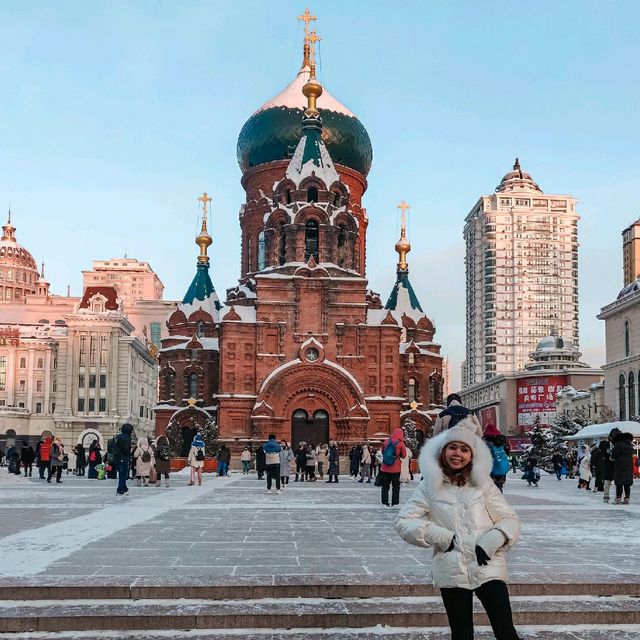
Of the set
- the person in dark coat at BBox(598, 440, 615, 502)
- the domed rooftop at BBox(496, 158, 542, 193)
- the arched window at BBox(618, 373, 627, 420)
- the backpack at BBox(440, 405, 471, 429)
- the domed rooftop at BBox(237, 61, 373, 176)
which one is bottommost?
the person in dark coat at BBox(598, 440, 615, 502)

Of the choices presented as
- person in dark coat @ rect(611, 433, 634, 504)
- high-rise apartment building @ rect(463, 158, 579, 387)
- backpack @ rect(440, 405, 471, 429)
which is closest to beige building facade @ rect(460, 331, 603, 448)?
high-rise apartment building @ rect(463, 158, 579, 387)

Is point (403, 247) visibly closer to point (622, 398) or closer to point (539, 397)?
point (622, 398)

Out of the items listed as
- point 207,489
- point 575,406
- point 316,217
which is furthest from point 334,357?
point 575,406

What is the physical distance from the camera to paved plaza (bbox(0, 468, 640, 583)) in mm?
8539

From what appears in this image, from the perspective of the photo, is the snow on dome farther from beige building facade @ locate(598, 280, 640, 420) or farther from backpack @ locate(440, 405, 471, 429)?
backpack @ locate(440, 405, 471, 429)

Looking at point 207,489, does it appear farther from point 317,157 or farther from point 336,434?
point 317,157

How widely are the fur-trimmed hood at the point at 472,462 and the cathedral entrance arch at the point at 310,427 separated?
39.1m

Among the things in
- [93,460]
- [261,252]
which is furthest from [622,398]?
[93,460]

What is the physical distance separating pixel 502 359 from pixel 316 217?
95.2 meters

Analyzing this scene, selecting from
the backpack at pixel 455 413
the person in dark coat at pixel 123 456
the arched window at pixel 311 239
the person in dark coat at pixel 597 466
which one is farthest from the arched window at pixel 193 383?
the backpack at pixel 455 413

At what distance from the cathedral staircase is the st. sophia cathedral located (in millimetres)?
35407

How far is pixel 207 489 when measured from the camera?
23.9m

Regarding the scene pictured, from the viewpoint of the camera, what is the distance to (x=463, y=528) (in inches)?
192

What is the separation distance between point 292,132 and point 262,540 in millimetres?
43348
